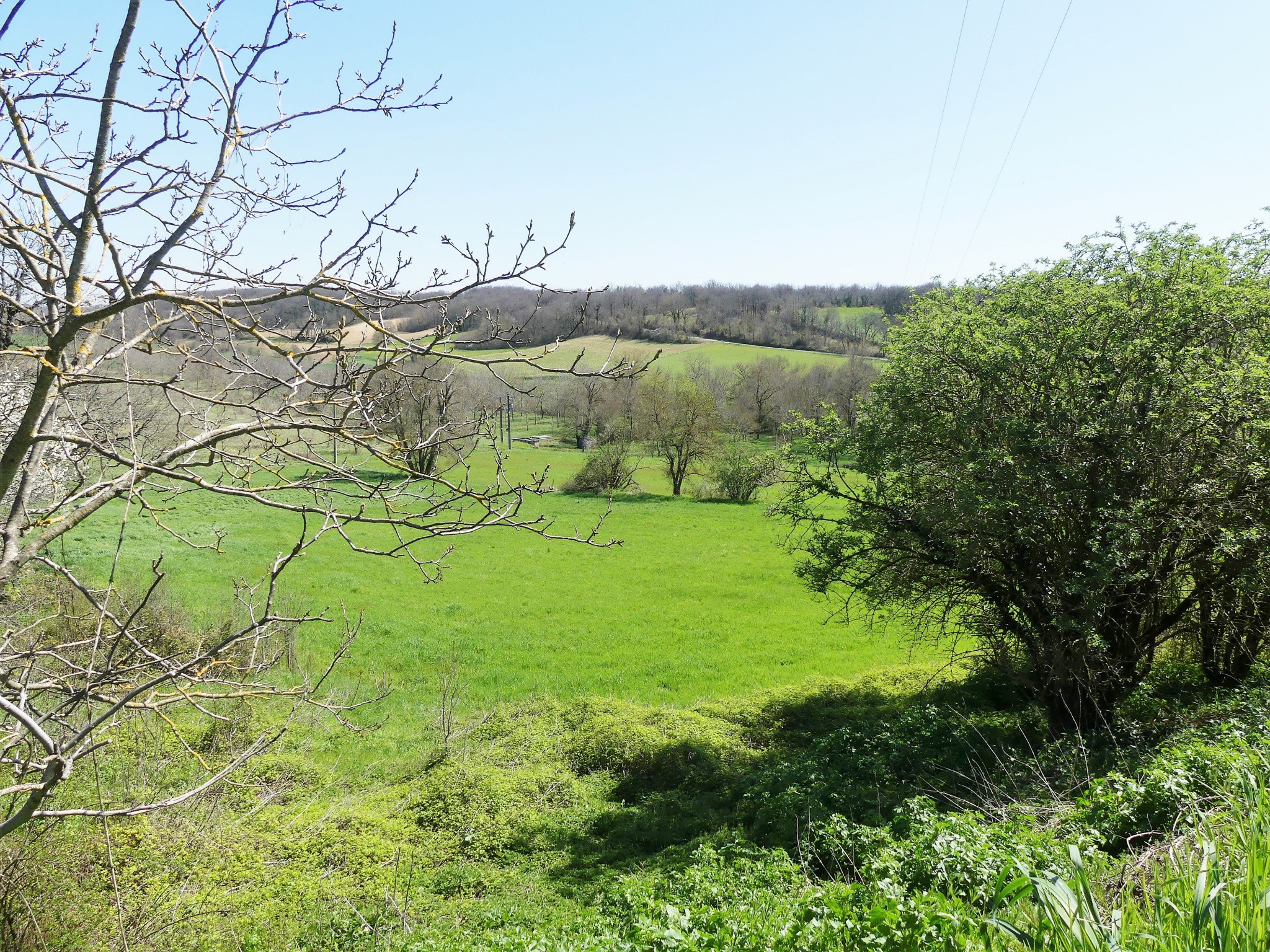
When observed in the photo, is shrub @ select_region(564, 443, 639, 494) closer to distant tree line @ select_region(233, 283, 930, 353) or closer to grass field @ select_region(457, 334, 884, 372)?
distant tree line @ select_region(233, 283, 930, 353)

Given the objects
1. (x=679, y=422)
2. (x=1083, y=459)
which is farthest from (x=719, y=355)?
(x=1083, y=459)

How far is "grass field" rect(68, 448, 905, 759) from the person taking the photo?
52.3 feet

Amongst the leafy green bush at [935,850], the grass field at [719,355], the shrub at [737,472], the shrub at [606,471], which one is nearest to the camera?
the leafy green bush at [935,850]

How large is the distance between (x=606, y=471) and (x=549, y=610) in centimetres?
2320

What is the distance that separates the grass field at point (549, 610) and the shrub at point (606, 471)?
33.1 ft

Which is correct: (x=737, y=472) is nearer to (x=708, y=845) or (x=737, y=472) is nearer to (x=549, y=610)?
(x=549, y=610)

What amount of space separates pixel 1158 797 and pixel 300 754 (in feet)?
33.5

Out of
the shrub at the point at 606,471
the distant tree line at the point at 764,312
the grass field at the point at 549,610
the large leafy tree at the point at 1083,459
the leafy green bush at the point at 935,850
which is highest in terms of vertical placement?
→ the distant tree line at the point at 764,312

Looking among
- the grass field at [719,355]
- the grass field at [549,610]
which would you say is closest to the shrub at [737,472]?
the grass field at [549,610]

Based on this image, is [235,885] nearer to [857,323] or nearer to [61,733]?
[61,733]

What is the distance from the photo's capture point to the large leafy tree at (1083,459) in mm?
8617

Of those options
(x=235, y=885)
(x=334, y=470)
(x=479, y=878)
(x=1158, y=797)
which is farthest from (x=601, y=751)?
(x=334, y=470)

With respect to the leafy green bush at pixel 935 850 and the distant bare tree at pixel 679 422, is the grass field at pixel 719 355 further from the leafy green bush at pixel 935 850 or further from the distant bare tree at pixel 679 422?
the leafy green bush at pixel 935 850

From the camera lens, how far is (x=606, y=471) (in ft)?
146
